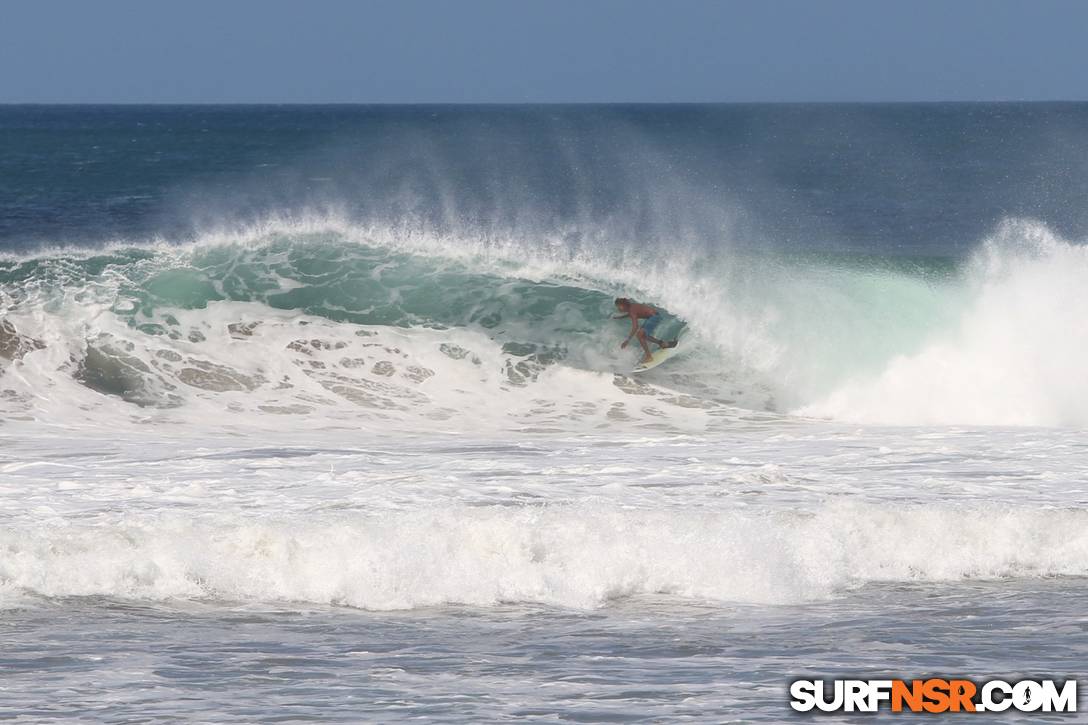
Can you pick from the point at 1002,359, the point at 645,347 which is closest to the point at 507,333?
the point at 645,347

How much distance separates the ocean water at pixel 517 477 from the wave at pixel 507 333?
0.05 metres

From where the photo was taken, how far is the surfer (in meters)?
18.1

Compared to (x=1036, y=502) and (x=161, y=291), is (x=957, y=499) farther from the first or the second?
(x=161, y=291)

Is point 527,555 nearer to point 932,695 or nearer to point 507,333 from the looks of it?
point 932,695

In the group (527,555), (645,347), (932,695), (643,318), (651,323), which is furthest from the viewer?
(651,323)

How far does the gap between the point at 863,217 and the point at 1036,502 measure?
33.0 meters

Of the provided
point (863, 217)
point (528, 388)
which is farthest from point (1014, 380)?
point (863, 217)

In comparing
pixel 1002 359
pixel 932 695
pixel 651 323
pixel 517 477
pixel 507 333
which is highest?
pixel 651 323

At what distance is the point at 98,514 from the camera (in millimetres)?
9984

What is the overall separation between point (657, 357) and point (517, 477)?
650 centimetres

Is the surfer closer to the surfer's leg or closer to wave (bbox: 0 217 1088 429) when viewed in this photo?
the surfer's leg

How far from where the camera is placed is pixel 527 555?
939 centimetres

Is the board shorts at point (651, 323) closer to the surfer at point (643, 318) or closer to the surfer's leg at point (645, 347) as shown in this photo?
the surfer at point (643, 318)

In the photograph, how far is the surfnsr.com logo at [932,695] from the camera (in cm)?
682
